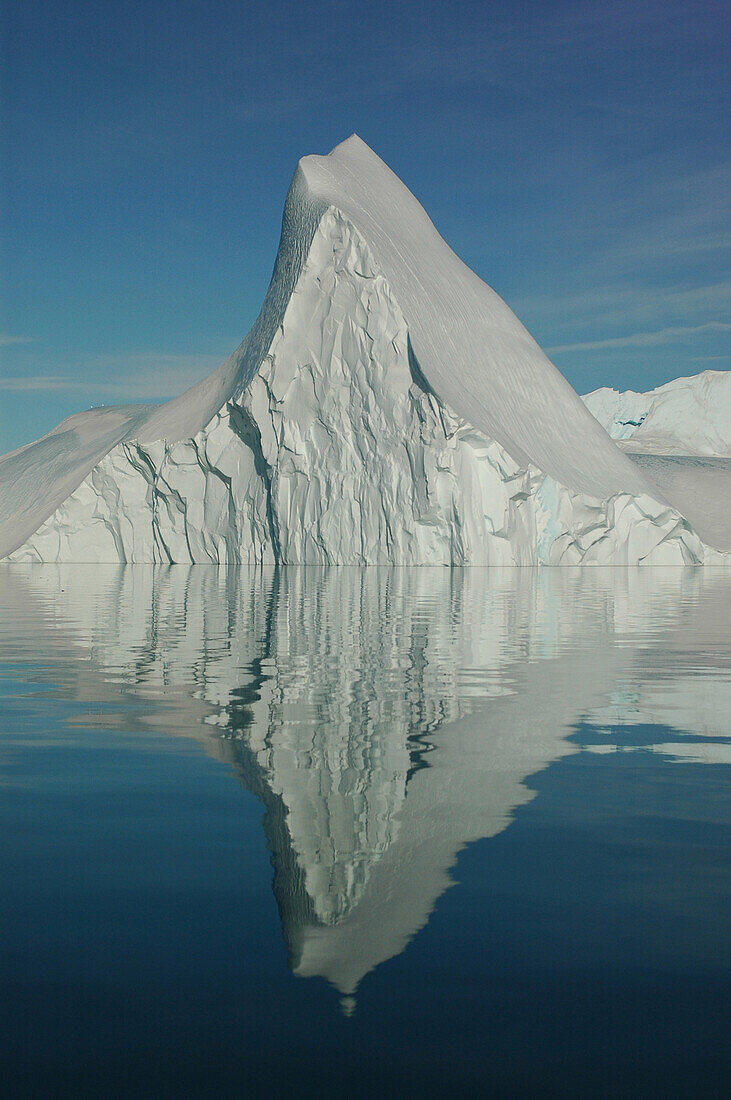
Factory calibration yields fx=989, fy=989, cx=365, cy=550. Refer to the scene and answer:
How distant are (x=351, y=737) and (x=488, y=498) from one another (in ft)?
111

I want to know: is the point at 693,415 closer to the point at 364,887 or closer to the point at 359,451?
the point at 359,451

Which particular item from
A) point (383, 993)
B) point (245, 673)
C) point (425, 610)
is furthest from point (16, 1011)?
point (425, 610)

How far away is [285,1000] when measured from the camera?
8.22 feet

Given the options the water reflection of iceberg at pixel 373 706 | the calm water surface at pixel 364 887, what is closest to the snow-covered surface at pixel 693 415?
the water reflection of iceberg at pixel 373 706

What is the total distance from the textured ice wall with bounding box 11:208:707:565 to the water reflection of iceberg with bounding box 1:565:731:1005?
21.6 m

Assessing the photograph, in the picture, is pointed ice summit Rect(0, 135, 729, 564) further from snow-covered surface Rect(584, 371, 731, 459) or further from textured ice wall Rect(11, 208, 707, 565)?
snow-covered surface Rect(584, 371, 731, 459)

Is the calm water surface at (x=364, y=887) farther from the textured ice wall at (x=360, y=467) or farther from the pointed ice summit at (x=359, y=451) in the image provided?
the pointed ice summit at (x=359, y=451)

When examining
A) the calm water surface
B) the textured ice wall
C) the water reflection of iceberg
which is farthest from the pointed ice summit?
the calm water surface

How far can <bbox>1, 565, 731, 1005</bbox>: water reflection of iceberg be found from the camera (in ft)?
11.0

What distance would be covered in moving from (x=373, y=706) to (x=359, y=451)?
33.5 meters

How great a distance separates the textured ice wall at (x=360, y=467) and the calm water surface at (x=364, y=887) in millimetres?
30909

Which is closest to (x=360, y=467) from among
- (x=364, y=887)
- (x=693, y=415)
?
(x=364, y=887)

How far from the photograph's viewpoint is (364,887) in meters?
3.24

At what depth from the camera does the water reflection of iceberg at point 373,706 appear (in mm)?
3340
